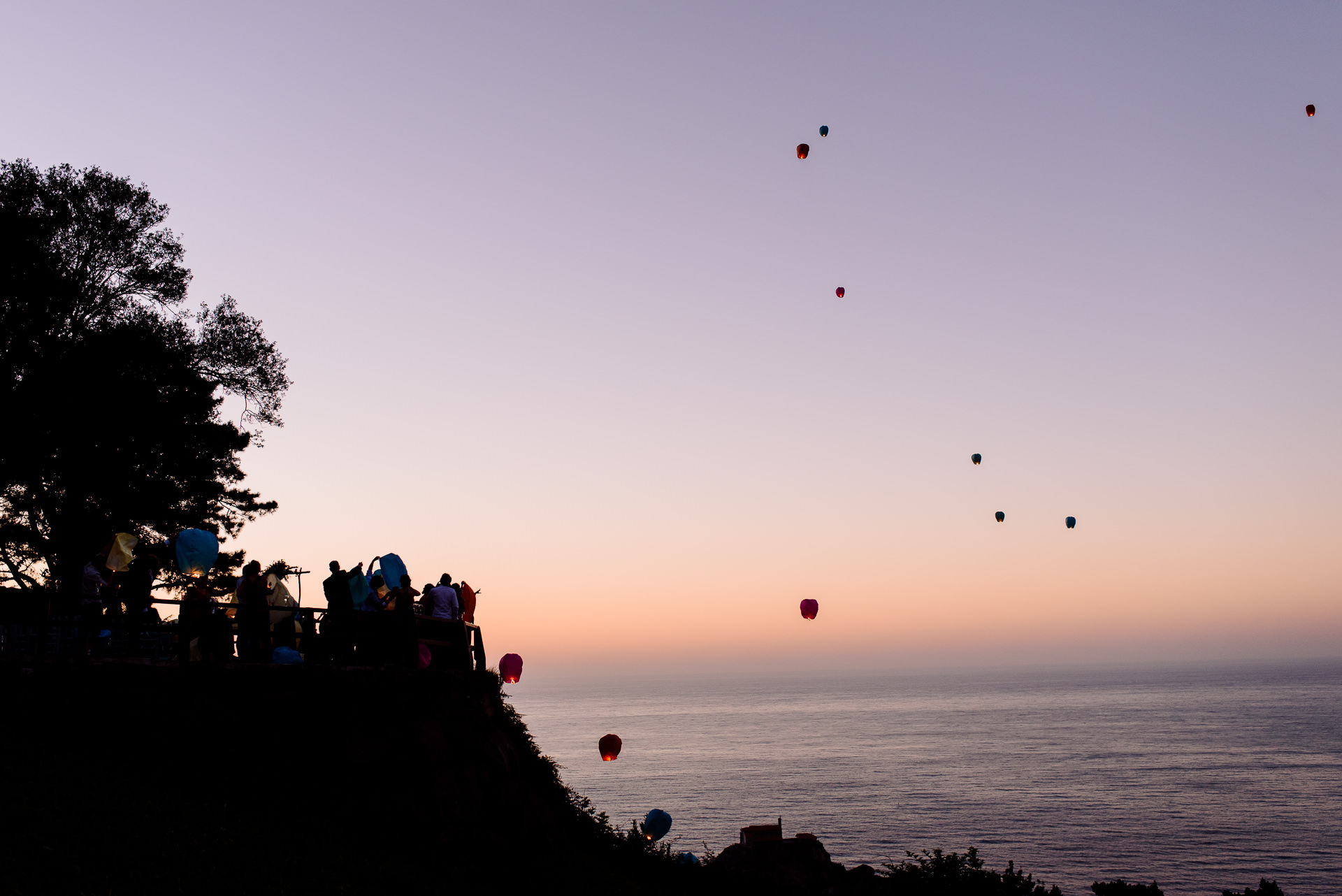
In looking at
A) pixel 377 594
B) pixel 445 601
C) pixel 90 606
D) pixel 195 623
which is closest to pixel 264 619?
pixel 195 623

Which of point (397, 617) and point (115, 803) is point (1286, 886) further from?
point (115, 803)

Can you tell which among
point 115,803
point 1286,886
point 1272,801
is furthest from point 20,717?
point 1272,801

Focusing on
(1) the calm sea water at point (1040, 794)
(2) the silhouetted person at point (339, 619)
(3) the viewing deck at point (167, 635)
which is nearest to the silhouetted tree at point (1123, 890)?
(1) the calm sea water at point (1040, 794)

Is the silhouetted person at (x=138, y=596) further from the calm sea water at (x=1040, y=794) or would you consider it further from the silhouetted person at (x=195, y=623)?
the calm sea water at (x=1040, y=794)

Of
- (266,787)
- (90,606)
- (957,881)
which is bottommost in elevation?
(957,881)

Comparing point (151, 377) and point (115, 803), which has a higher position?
point (151, 377)

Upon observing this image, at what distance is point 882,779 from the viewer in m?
104

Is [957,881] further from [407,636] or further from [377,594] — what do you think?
[377,594]

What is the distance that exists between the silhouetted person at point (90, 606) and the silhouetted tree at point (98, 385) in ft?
34.3

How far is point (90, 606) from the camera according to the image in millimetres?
16531

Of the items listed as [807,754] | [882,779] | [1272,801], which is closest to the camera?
[1272,801]

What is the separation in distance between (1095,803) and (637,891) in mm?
78457

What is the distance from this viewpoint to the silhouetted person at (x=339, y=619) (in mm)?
18109

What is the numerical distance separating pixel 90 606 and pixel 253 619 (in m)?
2.64
